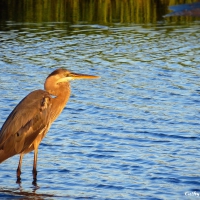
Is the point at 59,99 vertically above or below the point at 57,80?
below

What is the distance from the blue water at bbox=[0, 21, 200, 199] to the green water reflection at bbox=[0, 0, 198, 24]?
6.01ft

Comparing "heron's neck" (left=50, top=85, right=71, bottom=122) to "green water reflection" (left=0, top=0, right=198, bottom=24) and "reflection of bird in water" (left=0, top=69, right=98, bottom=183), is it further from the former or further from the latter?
"green water reflection" (left=0, top=0, right=198, bottom=24)

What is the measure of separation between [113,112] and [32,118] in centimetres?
309

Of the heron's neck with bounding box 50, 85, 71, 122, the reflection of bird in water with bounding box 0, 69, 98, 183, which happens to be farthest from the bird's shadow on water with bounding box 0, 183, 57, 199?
the heron's neck with bounding box 50, 85, 71, 122

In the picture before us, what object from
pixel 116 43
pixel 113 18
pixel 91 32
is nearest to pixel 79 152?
pixel 116 43

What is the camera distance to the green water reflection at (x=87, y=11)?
2112 centimetres

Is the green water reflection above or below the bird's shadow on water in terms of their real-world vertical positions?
above

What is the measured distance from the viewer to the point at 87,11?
22078 millimetres

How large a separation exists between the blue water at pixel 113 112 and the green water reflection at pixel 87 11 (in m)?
1.83

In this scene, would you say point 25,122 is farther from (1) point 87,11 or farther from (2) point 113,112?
(1) point 87,11

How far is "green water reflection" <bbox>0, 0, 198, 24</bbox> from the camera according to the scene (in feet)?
69.3

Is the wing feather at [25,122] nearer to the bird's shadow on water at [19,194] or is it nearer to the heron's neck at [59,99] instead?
the heron's neck at [59,99]

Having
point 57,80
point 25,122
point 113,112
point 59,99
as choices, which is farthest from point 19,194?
point 113,112

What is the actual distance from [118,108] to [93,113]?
514 millimetres
